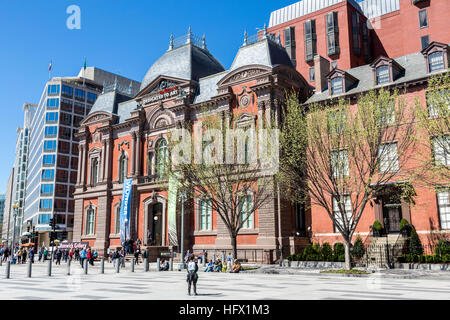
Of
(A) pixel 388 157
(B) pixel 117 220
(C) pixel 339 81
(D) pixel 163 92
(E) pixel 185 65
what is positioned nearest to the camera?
(A) pixel 388 157

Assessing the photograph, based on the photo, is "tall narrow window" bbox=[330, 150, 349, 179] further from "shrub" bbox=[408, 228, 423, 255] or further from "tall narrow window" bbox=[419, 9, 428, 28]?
"tall narrow window" bbox=[419, 9, 428, 28]

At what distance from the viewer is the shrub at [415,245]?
27.4m

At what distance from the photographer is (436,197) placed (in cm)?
2888

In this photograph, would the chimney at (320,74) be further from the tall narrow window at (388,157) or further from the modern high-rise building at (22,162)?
the modern high-rise building at (22,162)

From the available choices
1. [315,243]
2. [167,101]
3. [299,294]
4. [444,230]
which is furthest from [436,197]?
[167,101]

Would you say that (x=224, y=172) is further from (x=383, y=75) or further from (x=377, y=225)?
(x=383, y=75)

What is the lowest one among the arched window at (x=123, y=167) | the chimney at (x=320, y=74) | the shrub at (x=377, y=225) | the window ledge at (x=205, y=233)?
the window ledge at (x=205, y=233)

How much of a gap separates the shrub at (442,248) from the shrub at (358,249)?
188 inches

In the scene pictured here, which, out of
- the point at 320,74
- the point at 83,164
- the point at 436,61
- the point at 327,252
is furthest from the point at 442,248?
the point at 83,164

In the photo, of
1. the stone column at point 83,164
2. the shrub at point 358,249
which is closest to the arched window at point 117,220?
the stone column at point 83,164

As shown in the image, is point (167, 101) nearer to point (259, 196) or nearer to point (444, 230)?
point (259, 196)

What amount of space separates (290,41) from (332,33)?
5.57 m

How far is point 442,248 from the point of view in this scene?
84.7 feet

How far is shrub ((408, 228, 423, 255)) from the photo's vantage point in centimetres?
2739
